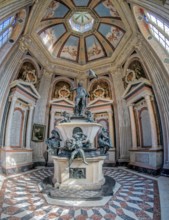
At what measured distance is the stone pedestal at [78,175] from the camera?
16.9ft

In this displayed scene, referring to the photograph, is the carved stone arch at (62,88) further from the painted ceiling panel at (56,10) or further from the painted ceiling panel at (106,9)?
the painted ceiling panel at (106,9)

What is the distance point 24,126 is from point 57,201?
7.98 meters

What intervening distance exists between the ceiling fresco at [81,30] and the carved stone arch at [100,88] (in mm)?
2304

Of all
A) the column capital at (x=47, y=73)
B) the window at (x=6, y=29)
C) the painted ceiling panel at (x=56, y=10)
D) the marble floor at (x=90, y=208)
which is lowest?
the marble floor at (x=90, y=208)

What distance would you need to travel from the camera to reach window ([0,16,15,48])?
27.9ft

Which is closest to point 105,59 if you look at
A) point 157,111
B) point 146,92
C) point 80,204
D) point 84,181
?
point 146,92

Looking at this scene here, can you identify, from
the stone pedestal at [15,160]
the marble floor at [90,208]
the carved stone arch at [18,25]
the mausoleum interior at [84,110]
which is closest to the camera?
the marble floor at [90,208]

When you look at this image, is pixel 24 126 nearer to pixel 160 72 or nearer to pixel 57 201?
pixel 57 201

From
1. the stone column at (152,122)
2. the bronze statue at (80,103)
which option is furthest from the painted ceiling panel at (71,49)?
the stone column at (152,122)

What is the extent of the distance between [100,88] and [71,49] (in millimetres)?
5123

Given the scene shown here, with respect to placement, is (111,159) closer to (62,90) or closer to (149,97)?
(149,97)

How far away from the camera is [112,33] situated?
12875 mm

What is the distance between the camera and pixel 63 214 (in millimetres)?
3479

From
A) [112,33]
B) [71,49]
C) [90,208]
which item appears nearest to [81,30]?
[71,49]
